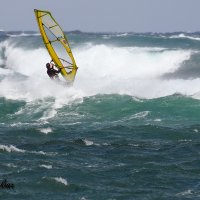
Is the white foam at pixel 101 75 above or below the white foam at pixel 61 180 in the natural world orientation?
below

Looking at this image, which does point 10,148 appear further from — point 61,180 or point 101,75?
point 101,75

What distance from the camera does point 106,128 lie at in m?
→ 25.7

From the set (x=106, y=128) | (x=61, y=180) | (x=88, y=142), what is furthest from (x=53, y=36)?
(x=61, y=180)

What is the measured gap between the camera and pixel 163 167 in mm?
19094

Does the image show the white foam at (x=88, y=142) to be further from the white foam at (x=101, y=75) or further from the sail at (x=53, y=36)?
the sail at (x=53, y=36)

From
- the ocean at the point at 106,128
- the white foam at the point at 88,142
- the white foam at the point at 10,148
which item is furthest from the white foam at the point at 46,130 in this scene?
the white foam at the point at 10,148

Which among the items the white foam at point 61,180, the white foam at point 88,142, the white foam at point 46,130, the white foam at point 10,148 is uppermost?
the white foam at point 61,180

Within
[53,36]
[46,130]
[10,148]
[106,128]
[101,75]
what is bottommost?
[101,75]

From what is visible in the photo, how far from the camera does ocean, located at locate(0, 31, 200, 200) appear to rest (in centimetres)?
1723

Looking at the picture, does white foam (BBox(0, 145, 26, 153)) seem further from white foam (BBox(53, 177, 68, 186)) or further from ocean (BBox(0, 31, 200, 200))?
white foam (BBox(53, 177, 68, 186))

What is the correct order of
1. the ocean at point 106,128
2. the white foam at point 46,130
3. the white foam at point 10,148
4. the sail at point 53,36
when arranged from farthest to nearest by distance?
1. the sail at point 53,36
2. the white foam at point 46,130
3. the white foam at point 10,148
4. the ocean at point 106,128

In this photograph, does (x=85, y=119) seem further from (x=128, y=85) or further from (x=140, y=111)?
(x=128, y=85)

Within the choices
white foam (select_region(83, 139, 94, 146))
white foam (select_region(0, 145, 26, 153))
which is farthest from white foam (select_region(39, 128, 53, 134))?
white foam (select_region(0, 145, 26, 153))

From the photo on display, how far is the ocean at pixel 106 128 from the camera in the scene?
17.2 m
